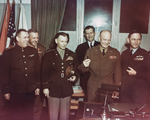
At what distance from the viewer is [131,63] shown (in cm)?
175

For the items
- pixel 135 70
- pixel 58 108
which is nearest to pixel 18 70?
pixel 58 108

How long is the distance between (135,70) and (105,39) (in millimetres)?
494

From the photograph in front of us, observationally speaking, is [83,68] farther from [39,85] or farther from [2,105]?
[2,105]

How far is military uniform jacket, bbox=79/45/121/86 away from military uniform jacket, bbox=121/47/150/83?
91 millimetres

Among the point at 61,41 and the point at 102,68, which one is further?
the point at 102,68

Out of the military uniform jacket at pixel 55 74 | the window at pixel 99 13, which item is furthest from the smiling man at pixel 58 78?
the window at pixel 99 13

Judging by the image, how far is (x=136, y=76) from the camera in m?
1.73

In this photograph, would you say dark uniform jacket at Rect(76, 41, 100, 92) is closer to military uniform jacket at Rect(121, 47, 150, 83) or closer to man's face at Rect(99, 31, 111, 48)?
man's face at Rect(99, 31, 111, 48)

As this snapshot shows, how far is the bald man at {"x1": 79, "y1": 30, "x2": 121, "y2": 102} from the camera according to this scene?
170cm

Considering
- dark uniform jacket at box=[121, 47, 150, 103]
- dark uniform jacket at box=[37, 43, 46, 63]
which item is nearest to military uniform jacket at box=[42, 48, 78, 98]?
dark uniform jacket at box=[37, 43, 46, 63]

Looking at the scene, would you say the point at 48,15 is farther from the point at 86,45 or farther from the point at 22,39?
the point at 86,45

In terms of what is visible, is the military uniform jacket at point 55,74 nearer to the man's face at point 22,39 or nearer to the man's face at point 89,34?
the man's face at point 22,39

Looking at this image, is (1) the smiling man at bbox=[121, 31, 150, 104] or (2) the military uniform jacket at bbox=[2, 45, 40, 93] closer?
(2) the military uniform jacket at bbox=[2, 45, 40, 93]

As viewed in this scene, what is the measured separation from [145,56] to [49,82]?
1118 mm
